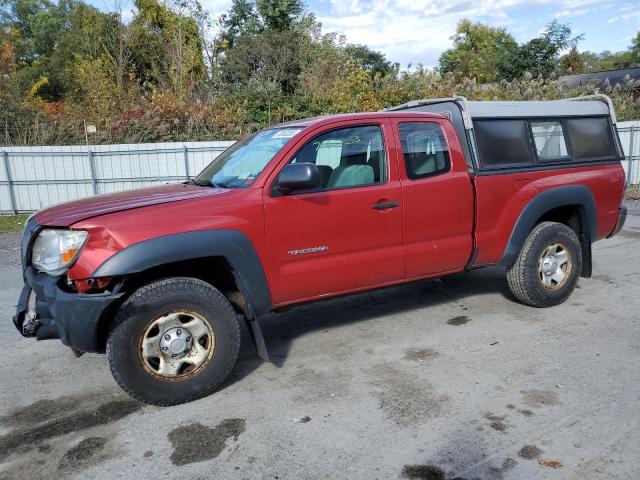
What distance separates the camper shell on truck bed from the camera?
4.84 meters

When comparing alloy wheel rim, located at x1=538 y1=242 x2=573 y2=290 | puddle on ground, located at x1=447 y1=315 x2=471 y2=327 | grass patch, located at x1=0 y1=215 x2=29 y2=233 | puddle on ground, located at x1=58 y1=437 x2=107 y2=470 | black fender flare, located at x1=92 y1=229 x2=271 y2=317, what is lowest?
puddle on ground, located at x1=447 y1=315 x2=471 y2=327

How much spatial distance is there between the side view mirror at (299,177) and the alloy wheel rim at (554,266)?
8.69 feet

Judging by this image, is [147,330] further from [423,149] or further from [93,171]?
[93,171]

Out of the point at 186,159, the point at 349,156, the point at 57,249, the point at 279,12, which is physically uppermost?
the point at 279,12

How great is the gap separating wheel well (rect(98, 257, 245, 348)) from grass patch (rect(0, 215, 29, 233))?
9475mm

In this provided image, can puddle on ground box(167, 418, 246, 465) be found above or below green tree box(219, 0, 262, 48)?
below

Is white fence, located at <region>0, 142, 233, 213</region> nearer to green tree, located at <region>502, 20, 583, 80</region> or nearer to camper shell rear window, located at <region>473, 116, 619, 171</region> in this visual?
camper shell rear window, located at <region>473, 116, 619, 171</region>

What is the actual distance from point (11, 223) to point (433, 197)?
36.9 feet

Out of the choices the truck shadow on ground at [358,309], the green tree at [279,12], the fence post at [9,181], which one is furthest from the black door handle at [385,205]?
the green tree at [279,12]

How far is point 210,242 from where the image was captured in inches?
142

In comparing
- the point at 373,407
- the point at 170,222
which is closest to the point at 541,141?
the point at 373,407

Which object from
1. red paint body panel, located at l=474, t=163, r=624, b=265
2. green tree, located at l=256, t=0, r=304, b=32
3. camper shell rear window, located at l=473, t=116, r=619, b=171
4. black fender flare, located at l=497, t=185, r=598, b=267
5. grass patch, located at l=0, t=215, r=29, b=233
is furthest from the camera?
green tree, located at l=256, t=0, r=304, b=32

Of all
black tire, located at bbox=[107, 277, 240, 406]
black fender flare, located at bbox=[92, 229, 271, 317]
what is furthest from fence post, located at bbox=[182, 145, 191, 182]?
black tire, located at bbox=[107, 277, 240, 406]

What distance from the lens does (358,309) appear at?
18.2 ft
